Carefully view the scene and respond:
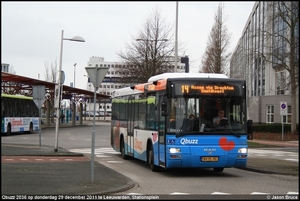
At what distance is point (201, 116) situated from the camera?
49.0 feet

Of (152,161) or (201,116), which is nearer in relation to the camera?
(201,116)

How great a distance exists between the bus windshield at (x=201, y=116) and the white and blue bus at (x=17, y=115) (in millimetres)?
25099

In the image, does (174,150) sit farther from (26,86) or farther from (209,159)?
(26,86)

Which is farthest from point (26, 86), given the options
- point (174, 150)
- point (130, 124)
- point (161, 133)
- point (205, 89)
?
point (174, 150)

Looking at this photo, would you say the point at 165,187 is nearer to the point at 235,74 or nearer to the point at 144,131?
the point at 144,131

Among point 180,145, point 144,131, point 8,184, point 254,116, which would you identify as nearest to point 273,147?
point 144,131

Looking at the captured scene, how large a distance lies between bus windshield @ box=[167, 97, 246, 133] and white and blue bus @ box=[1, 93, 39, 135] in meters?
25.1

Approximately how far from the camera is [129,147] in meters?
20.2

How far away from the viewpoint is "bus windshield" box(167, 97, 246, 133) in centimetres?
1489

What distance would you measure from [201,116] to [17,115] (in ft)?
99.0

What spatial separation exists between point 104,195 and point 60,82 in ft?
43.9

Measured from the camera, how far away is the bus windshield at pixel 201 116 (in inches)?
586

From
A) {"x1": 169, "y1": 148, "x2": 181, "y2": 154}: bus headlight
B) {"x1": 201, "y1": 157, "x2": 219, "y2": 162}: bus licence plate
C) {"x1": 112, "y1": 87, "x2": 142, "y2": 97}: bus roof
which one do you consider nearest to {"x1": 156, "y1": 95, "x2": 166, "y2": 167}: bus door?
{"x1": 169, "y1": 148, "x2": 181, "y2": 154}: bus headlight

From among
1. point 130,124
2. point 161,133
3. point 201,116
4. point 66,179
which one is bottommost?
point 66,179
